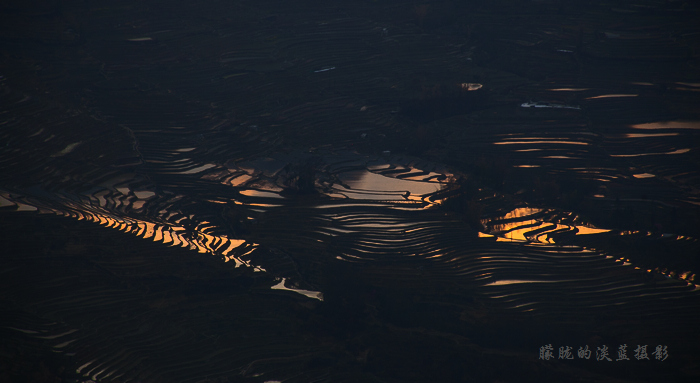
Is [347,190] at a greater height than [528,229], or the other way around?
[528,229]

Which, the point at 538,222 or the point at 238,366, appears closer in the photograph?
the point at 238,366

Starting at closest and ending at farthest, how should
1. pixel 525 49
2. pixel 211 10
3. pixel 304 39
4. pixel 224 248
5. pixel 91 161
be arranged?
pixel 224 248, pixel 91 161, pixel 525 49, pixel 304 39, pixel 211 10

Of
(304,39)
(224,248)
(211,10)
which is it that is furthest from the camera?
(211,10)

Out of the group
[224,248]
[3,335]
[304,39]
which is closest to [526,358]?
[224,248]

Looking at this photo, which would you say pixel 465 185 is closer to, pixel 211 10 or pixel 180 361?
pixel 180 361

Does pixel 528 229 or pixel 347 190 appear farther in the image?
pixel 347 190

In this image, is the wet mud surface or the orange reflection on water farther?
the orange reflection on water

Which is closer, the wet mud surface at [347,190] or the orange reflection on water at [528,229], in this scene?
the wet mud surface at [347,190]

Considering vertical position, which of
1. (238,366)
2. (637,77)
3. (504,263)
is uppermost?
(637,77)
